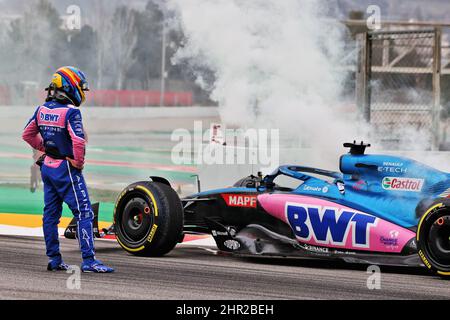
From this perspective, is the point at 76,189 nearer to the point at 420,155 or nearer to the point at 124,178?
the point at 420,155

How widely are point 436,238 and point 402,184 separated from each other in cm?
85

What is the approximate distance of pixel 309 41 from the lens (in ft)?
45.1

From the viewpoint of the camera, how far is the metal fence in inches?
512

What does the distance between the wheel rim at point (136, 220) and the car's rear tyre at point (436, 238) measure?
2.82 metres

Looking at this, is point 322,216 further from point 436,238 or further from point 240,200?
point 436,238

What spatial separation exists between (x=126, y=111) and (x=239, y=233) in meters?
21.6

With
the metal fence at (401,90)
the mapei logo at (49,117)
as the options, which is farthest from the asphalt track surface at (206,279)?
the metal fence at (401,90)

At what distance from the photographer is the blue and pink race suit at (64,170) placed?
27.6 ft

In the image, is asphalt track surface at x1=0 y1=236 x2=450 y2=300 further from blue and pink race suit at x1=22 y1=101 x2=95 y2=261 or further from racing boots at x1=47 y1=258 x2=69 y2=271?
blue and pink race suit at x1=22 y1=101 x2=95 y2=261

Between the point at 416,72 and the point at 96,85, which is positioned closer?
the point at 416,72

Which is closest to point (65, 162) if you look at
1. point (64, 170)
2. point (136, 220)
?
point (64, 170)

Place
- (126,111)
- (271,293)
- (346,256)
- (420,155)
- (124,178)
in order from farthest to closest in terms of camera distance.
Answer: (126,111) < (124,178) < (420,155) < (346,256) < (271,293)
